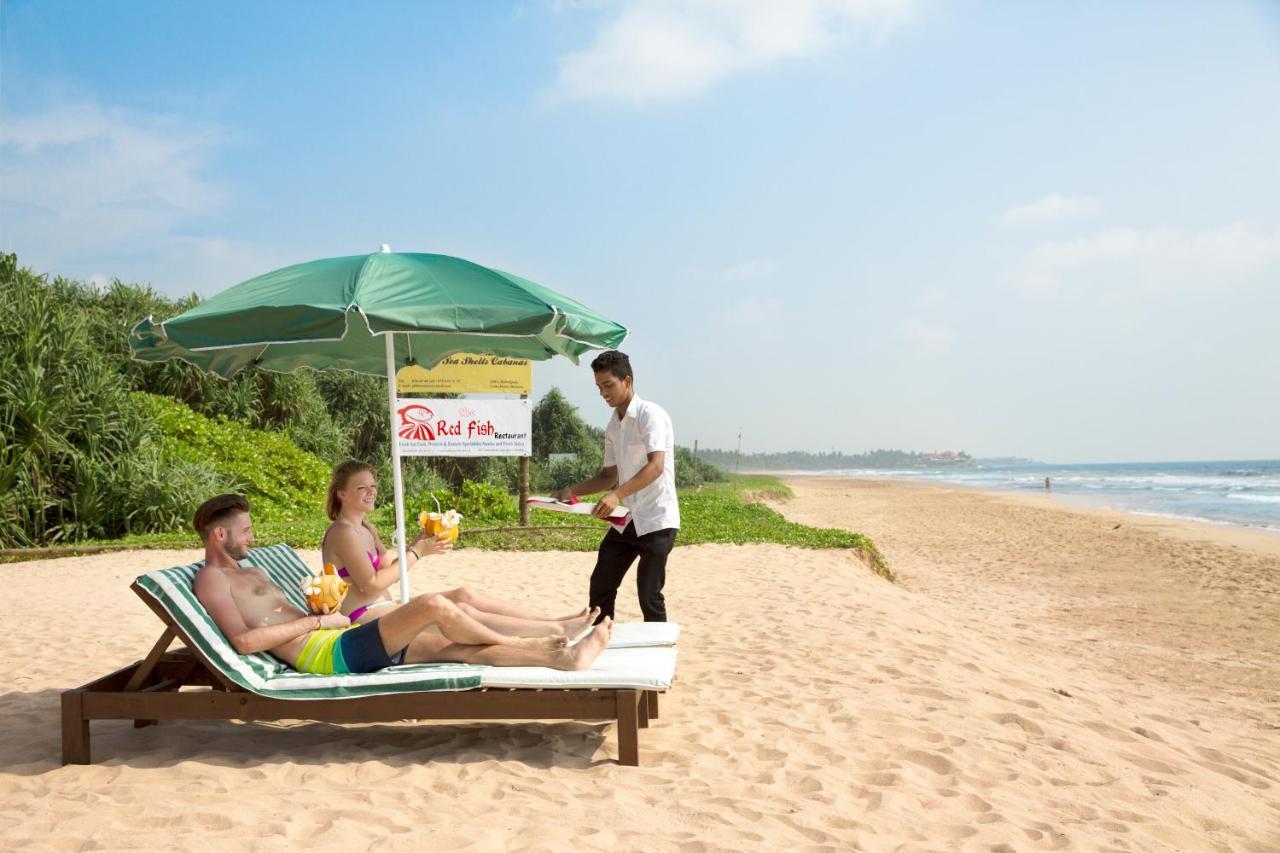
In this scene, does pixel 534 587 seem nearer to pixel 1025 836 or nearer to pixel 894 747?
pixel 894 747

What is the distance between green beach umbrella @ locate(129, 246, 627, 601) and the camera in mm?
4297

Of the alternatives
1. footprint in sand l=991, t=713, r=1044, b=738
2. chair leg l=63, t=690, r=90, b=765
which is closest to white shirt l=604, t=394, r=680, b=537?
footprint in sand l=991, t=713, r=1044, b=738

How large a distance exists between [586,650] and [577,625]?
0.47m

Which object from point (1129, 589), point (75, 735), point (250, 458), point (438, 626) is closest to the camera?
point (75, 735)

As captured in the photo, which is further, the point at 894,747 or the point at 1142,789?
Answer: the point at 894,747

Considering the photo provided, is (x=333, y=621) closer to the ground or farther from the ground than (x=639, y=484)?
closer to the ground

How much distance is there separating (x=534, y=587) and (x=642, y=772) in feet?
18.4

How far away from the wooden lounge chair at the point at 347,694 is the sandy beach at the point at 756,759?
0.22m

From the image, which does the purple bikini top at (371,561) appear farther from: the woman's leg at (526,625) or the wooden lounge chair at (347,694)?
the wooden lounge chair at (347,694)

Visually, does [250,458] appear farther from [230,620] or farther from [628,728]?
[628,728]

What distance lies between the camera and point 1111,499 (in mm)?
39250

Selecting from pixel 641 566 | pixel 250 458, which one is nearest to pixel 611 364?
pixel 641 566

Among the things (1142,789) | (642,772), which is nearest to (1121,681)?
(1142,789)

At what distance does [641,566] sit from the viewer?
525 cm
